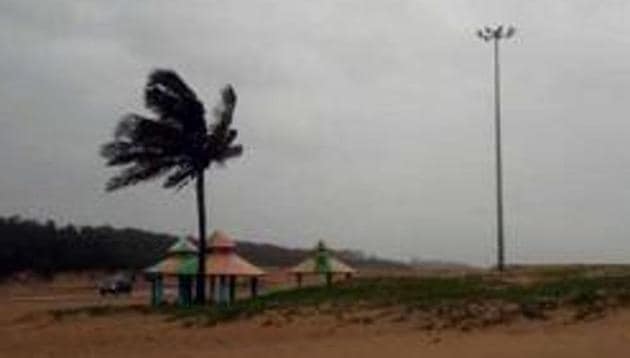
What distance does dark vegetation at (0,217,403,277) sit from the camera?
93.6m

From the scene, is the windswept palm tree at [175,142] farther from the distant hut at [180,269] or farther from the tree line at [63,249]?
the tree line at [63,249]

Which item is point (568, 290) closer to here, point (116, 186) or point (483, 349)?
point (483, 349)

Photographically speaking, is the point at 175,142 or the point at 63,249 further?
the point at 63,249

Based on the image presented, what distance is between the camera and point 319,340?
81.5 ft

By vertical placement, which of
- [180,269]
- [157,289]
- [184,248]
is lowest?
[157,289]

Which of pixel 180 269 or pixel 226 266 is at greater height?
pixel 226 266

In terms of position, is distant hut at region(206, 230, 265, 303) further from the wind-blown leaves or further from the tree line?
the tree line

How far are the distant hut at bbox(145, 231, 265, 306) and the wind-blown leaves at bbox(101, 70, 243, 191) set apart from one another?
3711mm

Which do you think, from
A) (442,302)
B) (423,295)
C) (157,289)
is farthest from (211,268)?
(442,302)

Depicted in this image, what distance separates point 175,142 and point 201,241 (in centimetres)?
322

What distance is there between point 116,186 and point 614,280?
18254 mm

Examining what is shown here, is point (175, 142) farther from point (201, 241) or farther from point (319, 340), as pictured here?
point (319, 340)

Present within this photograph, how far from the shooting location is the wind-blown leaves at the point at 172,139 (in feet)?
139

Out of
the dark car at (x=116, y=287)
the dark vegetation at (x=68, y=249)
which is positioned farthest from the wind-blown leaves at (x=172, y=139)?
the dark vegetation at (x=68, y=249)
